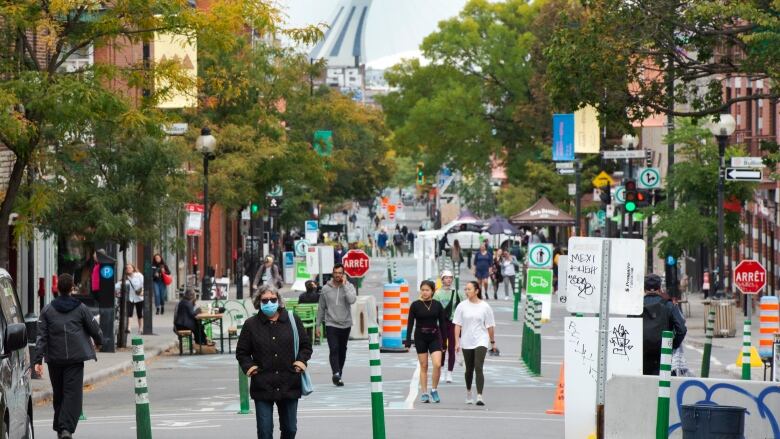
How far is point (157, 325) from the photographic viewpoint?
43.4m

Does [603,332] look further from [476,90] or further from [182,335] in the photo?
[476,90]

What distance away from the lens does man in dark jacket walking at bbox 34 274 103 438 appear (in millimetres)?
Answer: 17562

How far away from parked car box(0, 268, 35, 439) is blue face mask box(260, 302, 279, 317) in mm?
2013

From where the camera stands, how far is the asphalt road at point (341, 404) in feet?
63.7

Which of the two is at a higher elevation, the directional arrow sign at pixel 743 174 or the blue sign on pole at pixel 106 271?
the directional arrow sign at pixel 743 174

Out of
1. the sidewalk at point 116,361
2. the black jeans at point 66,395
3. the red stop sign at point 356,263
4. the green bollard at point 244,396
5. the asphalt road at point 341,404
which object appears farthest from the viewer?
the red stop sign at point 356,263

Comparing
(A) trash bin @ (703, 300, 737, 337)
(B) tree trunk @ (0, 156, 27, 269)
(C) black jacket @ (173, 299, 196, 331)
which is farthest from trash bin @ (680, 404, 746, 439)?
(A) trash bin @ (703, 300, 737, 337)

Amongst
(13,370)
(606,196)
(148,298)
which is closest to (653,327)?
(13,370)

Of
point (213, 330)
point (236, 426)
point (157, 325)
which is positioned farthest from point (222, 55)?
point (236, 426)

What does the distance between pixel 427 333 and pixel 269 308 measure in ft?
27.3

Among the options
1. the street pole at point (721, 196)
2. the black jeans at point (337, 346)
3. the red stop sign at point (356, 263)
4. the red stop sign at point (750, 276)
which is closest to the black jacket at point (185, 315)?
the black jeans at point (337, 346)

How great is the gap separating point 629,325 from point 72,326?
224 inches

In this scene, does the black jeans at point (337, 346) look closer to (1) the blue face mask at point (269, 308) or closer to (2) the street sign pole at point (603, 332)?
(2) the street sign pole at point (603, 332)

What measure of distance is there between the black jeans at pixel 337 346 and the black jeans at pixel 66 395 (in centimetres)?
852
